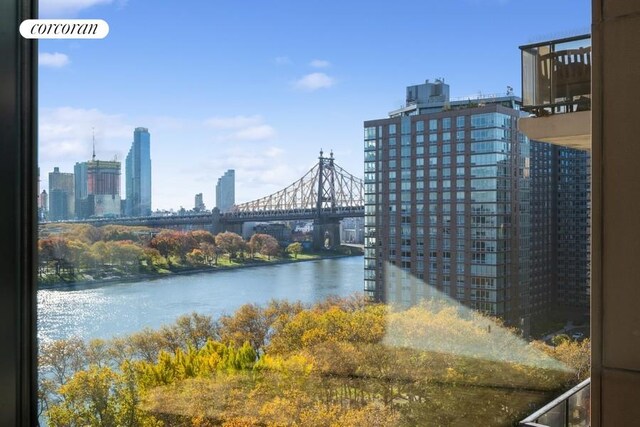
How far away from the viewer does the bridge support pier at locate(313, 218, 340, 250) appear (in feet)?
7.78

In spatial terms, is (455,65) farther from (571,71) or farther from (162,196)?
(162,196)

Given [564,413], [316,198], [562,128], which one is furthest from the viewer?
[316,198]

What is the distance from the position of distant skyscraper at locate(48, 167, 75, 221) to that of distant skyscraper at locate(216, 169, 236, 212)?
587mm

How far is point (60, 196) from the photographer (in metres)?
2.41

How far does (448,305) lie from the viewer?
7.16 feet

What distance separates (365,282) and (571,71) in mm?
1041

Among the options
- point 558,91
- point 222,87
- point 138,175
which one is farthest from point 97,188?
point 558,91

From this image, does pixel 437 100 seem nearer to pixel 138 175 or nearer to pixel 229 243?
pixel 229 243

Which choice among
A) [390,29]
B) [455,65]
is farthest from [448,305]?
[390,29]

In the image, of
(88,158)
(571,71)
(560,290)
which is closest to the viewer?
(571,71)

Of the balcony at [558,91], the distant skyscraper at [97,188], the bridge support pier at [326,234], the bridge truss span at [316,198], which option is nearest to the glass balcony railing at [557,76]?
the balcony at [558,91]

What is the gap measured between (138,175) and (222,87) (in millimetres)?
504

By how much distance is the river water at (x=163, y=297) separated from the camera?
93.9 inches

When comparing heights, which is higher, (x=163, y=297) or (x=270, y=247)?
(x=270, y=247)
